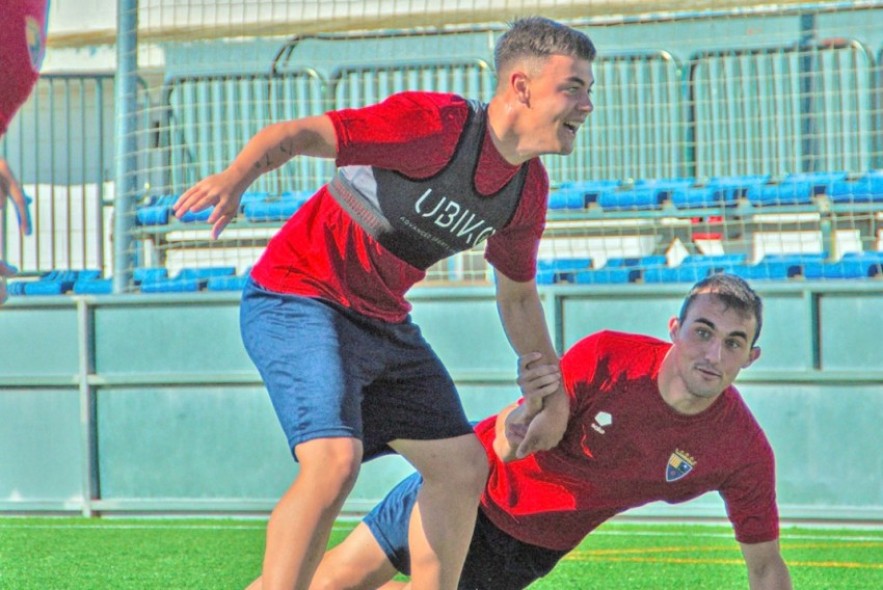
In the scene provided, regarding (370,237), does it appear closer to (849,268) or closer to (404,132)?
(404,132)

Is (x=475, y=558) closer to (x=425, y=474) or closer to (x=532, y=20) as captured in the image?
(x=425, y=474)

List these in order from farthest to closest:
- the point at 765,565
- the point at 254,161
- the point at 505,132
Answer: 1. the point at 765,565
2. the point at 505,132
3. the point at 254,161

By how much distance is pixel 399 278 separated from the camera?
177 inches

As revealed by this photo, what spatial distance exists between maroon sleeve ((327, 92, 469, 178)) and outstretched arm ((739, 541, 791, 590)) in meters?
1.51

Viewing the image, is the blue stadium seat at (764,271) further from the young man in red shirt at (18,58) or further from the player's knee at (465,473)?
the young man in red shirt at (18,58)

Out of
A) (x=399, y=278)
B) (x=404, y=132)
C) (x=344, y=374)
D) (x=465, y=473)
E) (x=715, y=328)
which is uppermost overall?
(x=404, y=132)

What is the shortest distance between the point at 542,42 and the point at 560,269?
5262mm

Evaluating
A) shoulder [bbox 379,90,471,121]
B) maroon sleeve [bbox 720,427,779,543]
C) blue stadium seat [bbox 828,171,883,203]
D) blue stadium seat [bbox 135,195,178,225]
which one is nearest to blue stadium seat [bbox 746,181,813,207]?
blue stadium seat [bbox 828,171,883,203]

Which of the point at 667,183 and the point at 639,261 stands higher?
the point at 667,183

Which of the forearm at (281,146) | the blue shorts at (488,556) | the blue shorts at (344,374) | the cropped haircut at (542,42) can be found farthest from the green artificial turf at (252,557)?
the forearm at (281,146)

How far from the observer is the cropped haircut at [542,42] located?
14.4 ft

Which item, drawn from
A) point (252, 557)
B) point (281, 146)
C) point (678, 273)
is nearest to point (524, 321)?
point (281, 146)

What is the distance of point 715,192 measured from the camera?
952 cm

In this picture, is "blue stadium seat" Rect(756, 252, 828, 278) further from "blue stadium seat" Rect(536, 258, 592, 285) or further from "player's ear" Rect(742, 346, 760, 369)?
"player's ear" Rect(742, 346, 760, 369)
